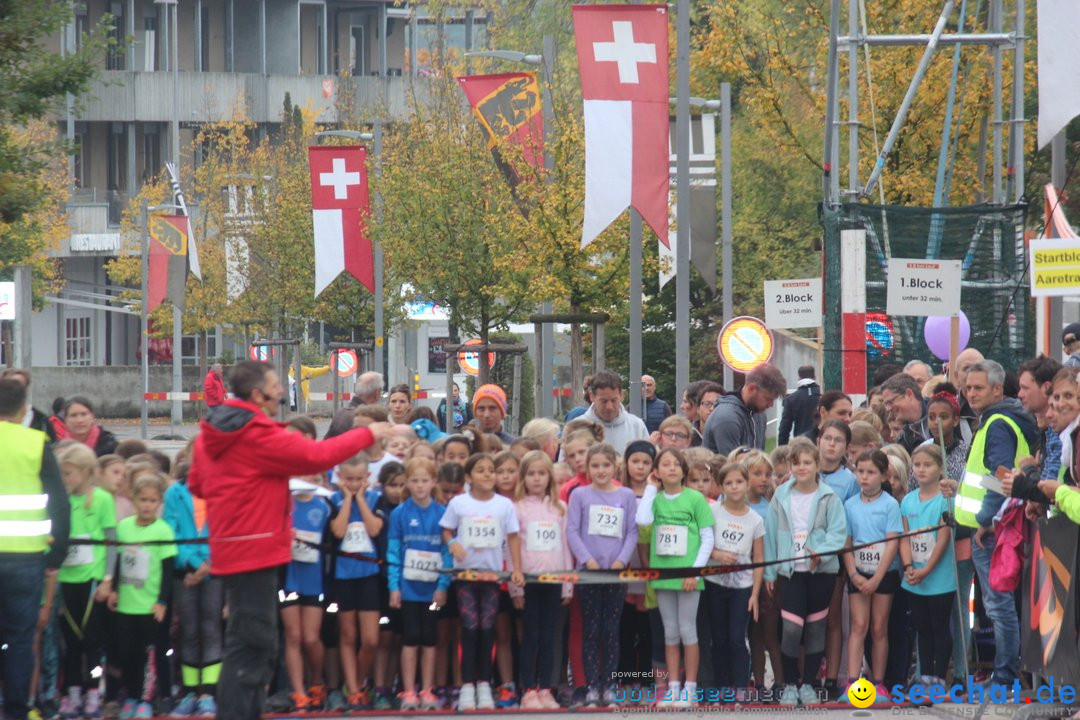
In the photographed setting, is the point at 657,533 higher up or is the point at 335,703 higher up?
the point at 657,533

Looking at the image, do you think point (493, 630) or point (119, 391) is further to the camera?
point (119, 391)

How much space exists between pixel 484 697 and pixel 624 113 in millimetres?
6690

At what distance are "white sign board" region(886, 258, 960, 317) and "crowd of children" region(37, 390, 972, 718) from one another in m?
6.09

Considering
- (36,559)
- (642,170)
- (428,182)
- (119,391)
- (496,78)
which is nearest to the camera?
(36,559)

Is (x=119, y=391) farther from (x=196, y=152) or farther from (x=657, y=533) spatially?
(x=657, y=533)

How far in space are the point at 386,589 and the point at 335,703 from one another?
2.36ft

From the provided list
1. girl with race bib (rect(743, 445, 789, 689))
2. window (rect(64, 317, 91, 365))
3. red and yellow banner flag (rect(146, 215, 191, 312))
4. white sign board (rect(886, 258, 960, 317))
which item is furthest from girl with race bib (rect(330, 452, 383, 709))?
window (rect(64, 317, 91, 365))

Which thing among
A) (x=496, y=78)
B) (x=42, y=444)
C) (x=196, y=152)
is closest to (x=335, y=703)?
(x=42, y=444)

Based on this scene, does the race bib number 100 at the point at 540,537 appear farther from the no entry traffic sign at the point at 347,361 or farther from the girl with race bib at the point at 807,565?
the no entry traffic sign at the point at 347,361

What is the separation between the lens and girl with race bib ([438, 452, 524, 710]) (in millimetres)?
9953

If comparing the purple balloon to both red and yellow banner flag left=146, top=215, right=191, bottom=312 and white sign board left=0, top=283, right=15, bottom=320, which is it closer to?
white sign board left=0, top=283, right=15, bottom=320

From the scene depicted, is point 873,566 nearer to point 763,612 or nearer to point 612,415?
point 763,612

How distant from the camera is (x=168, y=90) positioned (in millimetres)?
67250

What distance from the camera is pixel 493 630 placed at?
10133 mm
